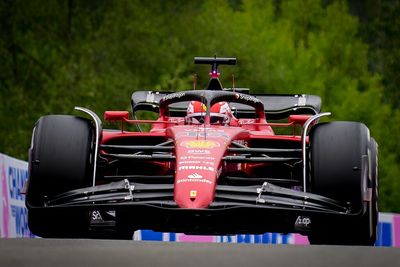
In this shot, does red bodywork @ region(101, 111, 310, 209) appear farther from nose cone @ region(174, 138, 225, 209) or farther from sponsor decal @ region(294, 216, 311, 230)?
sponsor decal @ region(294, 216, 311, 230)

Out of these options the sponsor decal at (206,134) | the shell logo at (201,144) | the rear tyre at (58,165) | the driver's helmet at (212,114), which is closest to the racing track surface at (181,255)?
the rear tyre at (58,165)

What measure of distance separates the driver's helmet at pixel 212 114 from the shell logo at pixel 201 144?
1.30 m

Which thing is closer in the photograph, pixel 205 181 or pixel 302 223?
pixel 205 181

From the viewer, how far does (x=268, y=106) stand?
16.2 m

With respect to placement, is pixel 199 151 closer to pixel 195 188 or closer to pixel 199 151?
pixel 199 151

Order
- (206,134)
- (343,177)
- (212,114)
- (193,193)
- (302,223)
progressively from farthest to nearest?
(212,114), (302,223), (206,134), (343,177), (193,193)

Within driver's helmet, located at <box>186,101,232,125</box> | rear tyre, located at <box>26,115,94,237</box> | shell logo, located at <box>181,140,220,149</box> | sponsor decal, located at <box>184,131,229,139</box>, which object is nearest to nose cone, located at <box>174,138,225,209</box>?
shell logo, located at <box>181,140,220,149</box>

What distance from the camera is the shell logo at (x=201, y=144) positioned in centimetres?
1234

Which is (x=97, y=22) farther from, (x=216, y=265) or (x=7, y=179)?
(x=216, y=265)

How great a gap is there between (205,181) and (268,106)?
4506mm

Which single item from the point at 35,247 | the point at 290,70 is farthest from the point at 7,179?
the point at 290,70

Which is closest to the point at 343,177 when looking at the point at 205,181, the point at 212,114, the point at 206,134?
the point at 205,181

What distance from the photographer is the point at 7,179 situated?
707 inches

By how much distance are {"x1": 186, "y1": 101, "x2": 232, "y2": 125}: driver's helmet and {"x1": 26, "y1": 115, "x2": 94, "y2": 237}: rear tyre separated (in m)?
1.49
